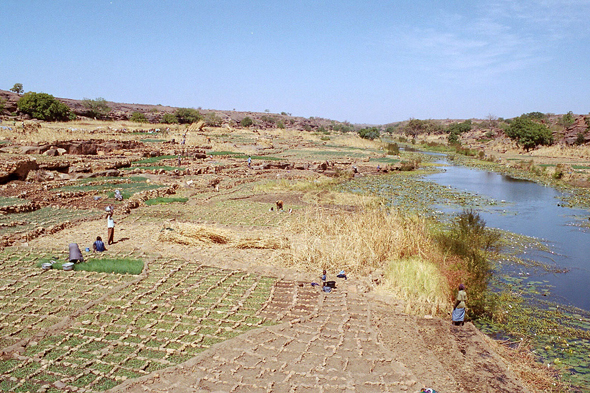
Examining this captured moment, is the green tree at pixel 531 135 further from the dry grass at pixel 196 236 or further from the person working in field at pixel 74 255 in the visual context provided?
the person working in field at pixel 74 255

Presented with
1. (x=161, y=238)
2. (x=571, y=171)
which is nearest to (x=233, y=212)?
(x=161, y=238)

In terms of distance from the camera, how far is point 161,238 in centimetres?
1162

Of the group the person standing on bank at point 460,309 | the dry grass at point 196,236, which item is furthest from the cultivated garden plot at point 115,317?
the person standing on bank at point 460,309

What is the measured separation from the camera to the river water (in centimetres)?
1022

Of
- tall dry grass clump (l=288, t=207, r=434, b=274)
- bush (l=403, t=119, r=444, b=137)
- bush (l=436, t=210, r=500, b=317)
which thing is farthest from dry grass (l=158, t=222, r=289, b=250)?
bush (l=403, t=119, r=444, b=137)

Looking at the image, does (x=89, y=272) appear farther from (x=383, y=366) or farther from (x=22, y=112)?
(x=22, y=112)

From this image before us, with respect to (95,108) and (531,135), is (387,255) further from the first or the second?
(95,108)

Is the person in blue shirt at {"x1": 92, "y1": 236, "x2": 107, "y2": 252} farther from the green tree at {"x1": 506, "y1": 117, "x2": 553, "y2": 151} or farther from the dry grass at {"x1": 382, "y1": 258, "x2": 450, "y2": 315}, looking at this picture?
the green tree at {"x1": 506, "y1": 117, "x2": 553, "y2": 151}

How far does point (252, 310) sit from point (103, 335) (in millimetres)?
2548

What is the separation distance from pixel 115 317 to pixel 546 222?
15.9 meters

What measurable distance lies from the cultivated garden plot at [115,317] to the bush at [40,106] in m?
44.7

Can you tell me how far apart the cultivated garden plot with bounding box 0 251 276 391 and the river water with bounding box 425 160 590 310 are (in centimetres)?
733

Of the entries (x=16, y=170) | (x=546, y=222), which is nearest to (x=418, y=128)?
(x=546, y=222)

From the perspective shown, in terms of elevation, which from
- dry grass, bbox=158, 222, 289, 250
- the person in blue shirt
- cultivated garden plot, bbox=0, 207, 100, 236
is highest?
dry grass, bbox=158, 222, 289, 250
